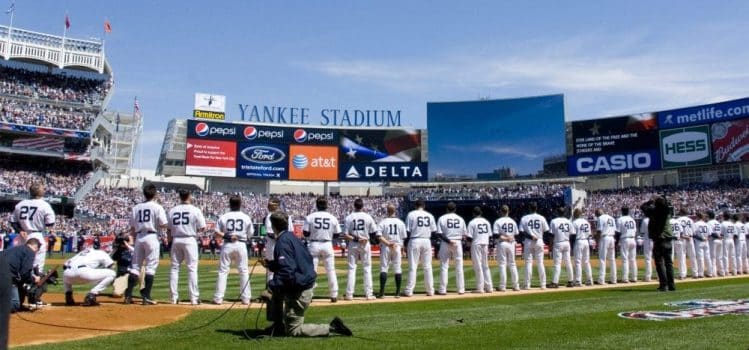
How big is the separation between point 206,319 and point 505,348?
4496mm

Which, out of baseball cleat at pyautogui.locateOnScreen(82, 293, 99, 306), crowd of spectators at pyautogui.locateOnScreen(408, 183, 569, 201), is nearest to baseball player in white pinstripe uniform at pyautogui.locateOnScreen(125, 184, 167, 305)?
baseball cleat at pyautogui.locateOnScreen(82, 293, 99, 306)

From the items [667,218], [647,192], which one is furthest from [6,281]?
A: [647,192]

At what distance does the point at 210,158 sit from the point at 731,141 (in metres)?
40.6

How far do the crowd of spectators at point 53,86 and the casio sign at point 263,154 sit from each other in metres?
13.0

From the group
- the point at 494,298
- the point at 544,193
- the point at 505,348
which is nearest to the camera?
the point at 505,348

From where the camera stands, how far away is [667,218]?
13.2 metres

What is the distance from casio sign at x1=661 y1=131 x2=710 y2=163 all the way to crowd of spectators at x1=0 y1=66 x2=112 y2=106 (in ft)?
152

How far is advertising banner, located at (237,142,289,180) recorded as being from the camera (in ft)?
167

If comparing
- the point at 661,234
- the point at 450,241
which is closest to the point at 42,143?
the point at 450,241

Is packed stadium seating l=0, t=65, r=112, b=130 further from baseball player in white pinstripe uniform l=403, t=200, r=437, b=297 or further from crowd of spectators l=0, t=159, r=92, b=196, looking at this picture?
baseball player in white pinstripe uniform l=403, t=200, r=437, b=297

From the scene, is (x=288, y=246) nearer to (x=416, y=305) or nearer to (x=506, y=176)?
(x=416, y=305)

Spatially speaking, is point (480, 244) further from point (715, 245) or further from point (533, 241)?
point (715, 245)

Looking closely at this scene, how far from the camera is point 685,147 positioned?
45938 millimetres

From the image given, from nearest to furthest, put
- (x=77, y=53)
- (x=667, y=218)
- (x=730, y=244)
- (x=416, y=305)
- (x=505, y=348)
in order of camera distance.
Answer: (x=505, y=348) < (x=416, y=305) < (x=667, y=218) < (x=730, y=244) < (x=77, y=53)
